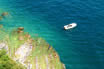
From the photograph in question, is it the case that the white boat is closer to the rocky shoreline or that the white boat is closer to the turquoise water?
the turquoise water

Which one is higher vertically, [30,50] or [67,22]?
[67,22]

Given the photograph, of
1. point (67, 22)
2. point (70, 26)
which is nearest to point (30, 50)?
point (70, 26)

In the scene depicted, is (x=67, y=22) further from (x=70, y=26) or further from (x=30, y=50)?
(x=30, y=50)

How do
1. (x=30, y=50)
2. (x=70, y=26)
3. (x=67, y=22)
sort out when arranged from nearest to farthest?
1. (x=30, y=50)
2. (x=70, y=26)
3. (x=67, y=22)

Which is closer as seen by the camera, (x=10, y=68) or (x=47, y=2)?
(x=10, y=68)

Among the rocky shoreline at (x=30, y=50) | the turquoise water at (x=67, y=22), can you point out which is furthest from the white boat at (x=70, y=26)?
the rocky shoreline at (x=30, y=50)

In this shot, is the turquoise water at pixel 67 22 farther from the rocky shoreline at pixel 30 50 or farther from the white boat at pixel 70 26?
the rocky shoreline at pixel 30 50

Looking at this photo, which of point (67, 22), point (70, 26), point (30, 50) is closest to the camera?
point (30, 50)

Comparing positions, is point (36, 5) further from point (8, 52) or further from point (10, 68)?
point (10, 68)

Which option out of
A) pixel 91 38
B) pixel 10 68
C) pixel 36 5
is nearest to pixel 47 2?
pixel 36 5

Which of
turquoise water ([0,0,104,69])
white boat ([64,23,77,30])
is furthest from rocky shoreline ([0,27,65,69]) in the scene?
white boat ([64,23,77,30])
